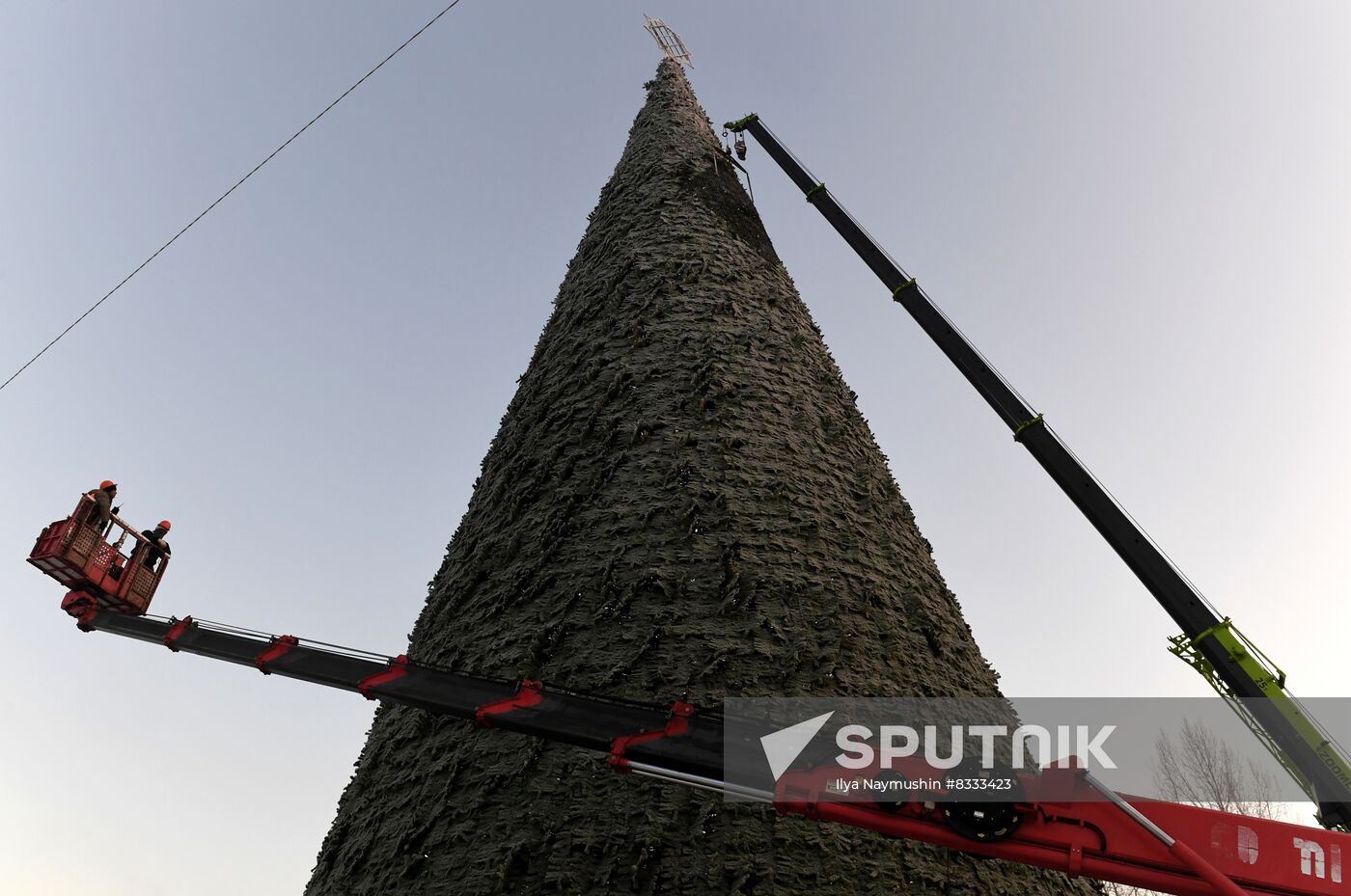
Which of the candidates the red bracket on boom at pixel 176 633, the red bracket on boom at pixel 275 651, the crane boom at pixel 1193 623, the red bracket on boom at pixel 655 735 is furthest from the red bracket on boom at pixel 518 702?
the crane boom at pixel 1193 623

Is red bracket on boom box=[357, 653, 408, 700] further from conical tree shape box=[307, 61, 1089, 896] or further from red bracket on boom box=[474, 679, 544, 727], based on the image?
red bracket on boom box=[474, 679, 544, 727]

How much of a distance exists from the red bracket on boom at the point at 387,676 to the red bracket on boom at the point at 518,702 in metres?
1.01

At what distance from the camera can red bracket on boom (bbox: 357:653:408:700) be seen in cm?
555

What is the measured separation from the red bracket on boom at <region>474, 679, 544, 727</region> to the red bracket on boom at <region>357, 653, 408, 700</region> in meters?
1.01

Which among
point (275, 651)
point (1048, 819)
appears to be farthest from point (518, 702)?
point (275, 651)

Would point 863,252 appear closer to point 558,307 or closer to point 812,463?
point 558,307

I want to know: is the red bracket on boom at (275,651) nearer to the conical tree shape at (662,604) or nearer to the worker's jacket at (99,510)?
the conical tree shape at (662,604)

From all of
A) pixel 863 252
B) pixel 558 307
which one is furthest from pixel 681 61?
pixel 558 307

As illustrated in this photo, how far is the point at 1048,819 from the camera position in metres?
4.08

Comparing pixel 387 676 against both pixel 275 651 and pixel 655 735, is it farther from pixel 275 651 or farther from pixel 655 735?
pixel 655 735

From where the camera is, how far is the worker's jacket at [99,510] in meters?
9.09

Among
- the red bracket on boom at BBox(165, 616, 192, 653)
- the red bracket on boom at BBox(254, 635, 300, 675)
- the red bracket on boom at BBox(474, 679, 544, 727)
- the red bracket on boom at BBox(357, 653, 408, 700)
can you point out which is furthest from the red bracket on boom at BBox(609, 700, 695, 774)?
the red bracket on boom at BBox(165, 616, 192, 653)

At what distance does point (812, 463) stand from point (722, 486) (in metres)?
0.79

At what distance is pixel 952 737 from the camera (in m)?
4.68
